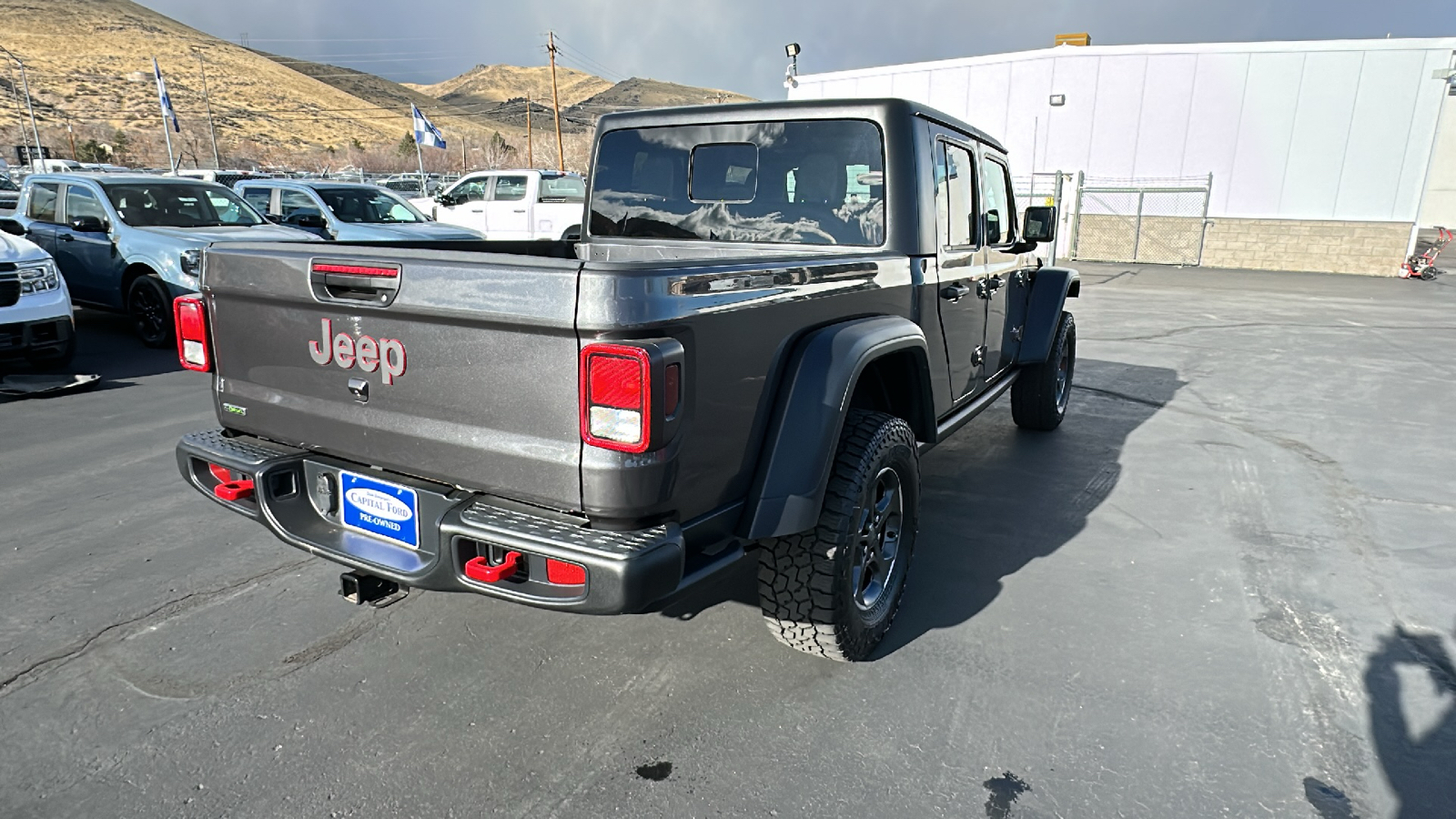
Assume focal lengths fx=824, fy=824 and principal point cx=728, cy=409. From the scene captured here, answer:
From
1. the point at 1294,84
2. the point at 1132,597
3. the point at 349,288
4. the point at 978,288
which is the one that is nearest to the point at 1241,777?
the point at 1132,597

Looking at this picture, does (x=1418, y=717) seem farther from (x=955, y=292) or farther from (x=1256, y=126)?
(x=1256, y=126)

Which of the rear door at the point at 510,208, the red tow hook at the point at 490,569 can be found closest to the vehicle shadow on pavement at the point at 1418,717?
the red tow hook at the point at 490,569

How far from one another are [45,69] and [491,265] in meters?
100

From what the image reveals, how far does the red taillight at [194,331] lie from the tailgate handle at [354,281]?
70 cm

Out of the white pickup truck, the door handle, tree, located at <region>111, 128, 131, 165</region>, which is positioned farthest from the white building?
tree, located at <region>111, 128, 131, 165</region>

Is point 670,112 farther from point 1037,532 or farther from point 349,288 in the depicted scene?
point 1037,532

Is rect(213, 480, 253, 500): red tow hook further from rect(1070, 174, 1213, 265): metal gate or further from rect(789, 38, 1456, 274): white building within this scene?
rect(1070, 174, 1213, 265): metal gate

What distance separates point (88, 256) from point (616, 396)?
9.13m

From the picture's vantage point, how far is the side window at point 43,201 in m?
8.86

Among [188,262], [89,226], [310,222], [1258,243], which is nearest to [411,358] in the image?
[188,262]

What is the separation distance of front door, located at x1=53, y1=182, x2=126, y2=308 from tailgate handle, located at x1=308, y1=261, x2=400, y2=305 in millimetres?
7547

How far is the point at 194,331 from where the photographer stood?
2.86 metres

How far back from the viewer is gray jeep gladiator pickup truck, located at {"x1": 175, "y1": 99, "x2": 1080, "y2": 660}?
6.70 feet

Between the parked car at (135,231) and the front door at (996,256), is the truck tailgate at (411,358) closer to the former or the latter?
the front door at (996,256)
